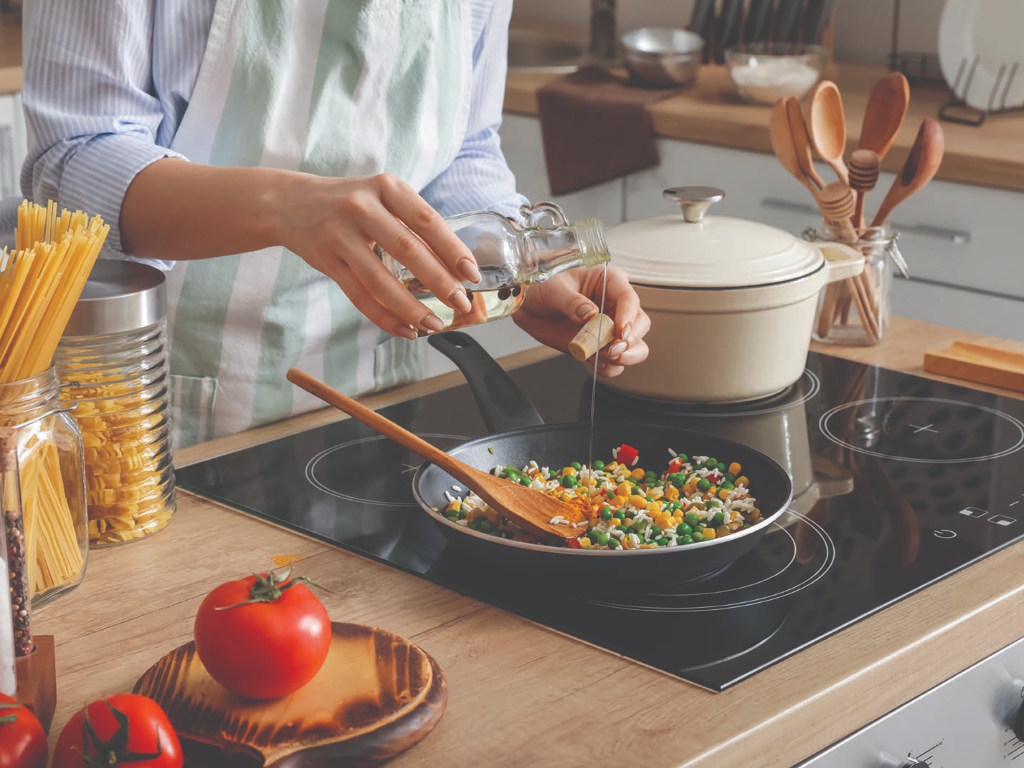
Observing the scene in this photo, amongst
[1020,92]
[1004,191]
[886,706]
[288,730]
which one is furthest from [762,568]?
[1020,92]

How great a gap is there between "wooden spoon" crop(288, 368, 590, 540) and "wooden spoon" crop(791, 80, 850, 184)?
72 cm

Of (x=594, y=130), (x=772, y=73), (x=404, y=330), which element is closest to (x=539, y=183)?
(x=594, y=130)

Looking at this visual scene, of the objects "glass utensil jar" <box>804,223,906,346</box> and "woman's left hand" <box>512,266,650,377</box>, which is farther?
"glass utensil jar" <box>804,223,906,346</box>

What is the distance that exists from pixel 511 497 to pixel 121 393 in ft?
0.99

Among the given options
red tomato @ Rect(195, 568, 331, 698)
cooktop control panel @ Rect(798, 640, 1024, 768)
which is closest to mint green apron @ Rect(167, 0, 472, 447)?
red tomato @ Rect(195, 568, 331, 698)

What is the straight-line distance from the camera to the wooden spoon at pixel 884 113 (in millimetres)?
1511

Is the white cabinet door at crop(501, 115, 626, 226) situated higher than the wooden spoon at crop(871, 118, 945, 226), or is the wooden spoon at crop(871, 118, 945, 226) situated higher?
the wooden spoon at crop(871, 118, 945, 226)

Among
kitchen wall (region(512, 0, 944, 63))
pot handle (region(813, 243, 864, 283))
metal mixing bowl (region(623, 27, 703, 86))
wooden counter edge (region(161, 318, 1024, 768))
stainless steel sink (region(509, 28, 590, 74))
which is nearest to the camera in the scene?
wooden counter edge (region(161, 318, 1024, 768))

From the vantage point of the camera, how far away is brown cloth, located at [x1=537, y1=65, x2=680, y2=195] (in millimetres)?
2645

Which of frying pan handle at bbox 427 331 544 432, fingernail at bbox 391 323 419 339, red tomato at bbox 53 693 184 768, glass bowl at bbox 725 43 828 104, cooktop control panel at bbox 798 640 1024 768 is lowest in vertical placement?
cooktop control panel at bbox 798 640 1024 768

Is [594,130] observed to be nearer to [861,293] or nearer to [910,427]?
[861,293]

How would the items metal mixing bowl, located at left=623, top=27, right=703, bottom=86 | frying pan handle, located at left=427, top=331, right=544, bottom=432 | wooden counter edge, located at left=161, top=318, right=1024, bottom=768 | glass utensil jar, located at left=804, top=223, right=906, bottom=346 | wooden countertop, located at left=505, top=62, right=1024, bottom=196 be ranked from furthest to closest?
metal mixing bowl, located at left=623, top=27, right=703, bottom=86 < wooden countertop, located at left=505, top=62, right=1024, bottom=196 < glass utensil jar, located at left=804, top=223, right=906, bottom=346 < frying pan handle, located at left=427, top=331, right=544, bottom=432 < wooden counter edge, located at left=161, top=318, right=1024, bottom=768

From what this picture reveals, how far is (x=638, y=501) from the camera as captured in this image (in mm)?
958

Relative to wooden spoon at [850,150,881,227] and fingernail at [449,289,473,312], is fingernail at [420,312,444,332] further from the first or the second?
wooden spoon at [850,150,881,227]
